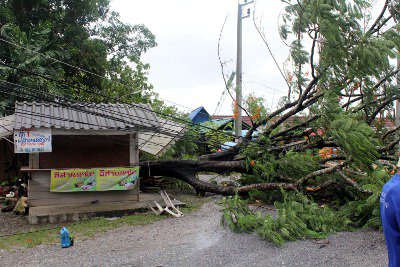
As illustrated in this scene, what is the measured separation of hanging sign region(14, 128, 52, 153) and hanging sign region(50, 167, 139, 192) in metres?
0.84

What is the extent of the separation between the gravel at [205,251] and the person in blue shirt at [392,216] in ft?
9.39

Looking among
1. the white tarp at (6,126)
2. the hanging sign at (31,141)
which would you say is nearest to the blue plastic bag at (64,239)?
the hanging sign at (31,141)

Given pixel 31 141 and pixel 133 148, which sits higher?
pixel 31 141

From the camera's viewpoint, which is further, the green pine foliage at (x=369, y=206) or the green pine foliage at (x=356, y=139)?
the green pine foliage at (x=356, y=139)

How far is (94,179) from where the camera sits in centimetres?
1045

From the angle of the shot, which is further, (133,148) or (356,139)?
(133,148)

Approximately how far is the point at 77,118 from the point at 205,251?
573cm

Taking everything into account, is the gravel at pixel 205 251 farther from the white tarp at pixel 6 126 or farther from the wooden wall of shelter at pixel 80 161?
the white tarp at pixel 6 126

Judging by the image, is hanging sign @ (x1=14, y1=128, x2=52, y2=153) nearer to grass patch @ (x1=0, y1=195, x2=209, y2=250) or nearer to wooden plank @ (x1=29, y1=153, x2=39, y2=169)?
wooden plank @ (x1=29, y1=153, x2=39, y2=169)

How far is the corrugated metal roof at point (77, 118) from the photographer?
970 cm

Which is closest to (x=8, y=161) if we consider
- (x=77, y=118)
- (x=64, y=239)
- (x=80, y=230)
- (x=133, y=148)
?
(x=77, y=118)

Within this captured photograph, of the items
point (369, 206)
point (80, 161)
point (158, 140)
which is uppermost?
point (158, 140)

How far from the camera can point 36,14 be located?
18.0 metres

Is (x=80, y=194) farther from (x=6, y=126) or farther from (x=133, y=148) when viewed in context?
(x=6, y=126)
